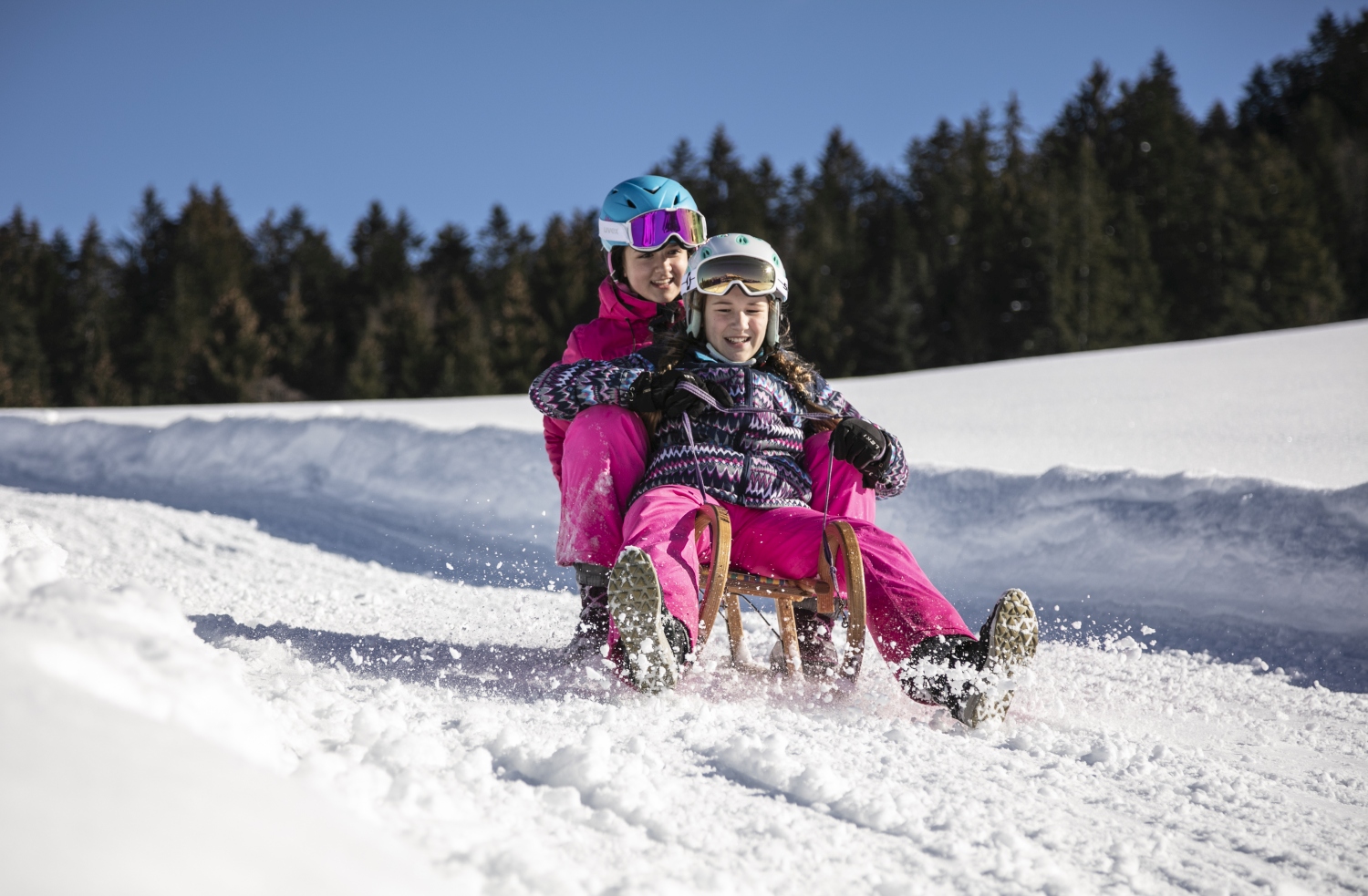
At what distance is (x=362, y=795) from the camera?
144cm

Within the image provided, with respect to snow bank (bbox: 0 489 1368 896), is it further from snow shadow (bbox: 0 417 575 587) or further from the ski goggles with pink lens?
snow shadow (bbox: 0 417 575 587)

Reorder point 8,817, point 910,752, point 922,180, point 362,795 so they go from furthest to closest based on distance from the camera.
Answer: point 922,180
point 910,752
point 362,795
point 8,817

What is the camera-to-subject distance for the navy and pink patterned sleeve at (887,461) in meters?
2.73

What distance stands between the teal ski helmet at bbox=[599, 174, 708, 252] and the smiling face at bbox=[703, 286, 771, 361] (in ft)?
1.56

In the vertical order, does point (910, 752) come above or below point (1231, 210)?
below

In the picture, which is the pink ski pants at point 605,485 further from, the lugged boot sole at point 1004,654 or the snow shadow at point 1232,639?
the snow shadow at point 1232,639

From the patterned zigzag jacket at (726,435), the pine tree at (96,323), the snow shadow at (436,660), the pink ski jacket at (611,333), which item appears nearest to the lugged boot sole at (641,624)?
the snow shadow at (436,660)

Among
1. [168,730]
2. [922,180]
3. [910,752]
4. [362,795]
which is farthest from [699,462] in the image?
[922,180]

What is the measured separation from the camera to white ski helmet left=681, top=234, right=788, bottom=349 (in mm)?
2791

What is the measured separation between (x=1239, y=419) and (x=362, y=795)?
241 inches

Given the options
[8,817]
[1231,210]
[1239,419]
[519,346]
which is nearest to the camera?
[8,817]

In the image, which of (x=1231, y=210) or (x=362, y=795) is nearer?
(x=362, y=795)

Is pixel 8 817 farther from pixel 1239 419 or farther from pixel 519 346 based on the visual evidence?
pixel 519 346

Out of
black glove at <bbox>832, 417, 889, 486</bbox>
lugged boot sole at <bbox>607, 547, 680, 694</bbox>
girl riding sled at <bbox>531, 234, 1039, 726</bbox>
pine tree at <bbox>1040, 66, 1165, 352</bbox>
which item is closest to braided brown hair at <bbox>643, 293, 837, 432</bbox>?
girl riding sled at <bbox>531, 234, 1039, 726</bbox>
